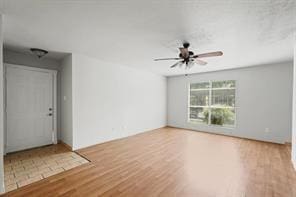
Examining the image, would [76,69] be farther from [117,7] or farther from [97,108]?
[117,7]

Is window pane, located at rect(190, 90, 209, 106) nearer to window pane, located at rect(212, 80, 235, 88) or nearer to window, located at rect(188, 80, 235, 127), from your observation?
window, located at rect(188, 80, 235, 127)

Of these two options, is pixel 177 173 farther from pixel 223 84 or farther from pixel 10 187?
pixel 223 84

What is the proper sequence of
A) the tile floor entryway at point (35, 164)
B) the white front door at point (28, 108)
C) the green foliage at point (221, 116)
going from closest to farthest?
1. the tile floor entryway at point (35, 164)
2. the white front door at point (28, 108)
3. the green foliage at point (221, 116)

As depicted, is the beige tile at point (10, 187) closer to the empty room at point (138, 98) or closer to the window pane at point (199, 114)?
the empty room at point (138, 98)

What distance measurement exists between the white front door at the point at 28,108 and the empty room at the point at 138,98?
24 millimetres

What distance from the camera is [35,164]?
288cm

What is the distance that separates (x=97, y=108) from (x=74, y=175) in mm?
1966

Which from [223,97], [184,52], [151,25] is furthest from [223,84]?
[151,25]

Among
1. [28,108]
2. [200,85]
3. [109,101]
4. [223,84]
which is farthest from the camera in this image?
[200,85]

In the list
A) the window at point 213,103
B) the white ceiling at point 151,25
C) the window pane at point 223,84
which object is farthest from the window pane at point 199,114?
the white ceiling at point 151,25

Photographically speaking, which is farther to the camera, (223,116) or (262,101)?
(223,116)

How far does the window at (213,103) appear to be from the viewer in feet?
17.4

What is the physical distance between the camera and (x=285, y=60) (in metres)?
4.05

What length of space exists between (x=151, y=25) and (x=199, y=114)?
4820 millimetres
